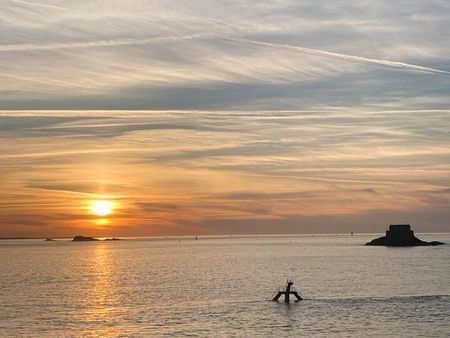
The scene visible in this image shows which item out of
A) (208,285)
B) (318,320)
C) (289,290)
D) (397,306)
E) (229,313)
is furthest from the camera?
(208,285)

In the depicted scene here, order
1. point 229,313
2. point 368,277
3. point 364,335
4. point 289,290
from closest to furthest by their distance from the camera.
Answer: point 364,335, point 229,313, point 289,290, point 368,277

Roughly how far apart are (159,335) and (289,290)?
33.0m

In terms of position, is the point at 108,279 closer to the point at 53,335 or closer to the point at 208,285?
the point at 208,285

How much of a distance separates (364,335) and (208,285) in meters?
61.7

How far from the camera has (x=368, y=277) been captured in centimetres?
14412

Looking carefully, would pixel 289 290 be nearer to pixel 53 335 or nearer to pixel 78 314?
pixel 78 314

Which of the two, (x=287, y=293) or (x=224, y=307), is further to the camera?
(x=287, y=293)

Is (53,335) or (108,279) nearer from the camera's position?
(53,335)

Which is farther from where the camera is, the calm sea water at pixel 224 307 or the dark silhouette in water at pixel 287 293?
the dark silhouette in water at pixel 287 293

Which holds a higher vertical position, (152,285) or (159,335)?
(152,285)

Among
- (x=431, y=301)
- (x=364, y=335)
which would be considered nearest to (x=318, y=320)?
(x=364, y=335)

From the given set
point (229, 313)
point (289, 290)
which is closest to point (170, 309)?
point (229, 313)

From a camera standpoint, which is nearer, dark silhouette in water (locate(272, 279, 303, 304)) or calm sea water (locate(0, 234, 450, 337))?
calm sea water (locate(0, 234, 450, 337))

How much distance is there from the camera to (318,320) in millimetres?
79625
